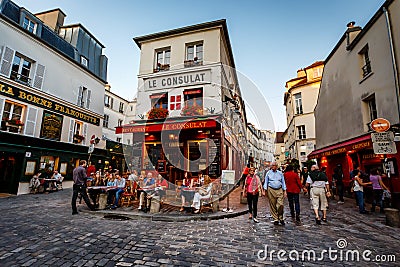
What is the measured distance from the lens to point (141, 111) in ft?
42.6

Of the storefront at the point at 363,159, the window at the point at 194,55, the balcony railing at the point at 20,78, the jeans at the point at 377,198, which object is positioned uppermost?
the window at the point at 194,55

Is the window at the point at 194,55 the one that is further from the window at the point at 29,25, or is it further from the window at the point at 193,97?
the window at the point at 29,25

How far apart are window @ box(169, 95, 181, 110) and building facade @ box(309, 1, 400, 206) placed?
9396 mm

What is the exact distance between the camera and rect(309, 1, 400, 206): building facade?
307 inches

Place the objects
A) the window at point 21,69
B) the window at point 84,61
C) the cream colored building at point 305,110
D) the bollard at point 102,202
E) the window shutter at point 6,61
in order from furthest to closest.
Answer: the cream colored building at point 305,110 < the window at point 84,61 < the window at point 21,69 < the window shutter at point 6,61 < the bollard at point 102,202

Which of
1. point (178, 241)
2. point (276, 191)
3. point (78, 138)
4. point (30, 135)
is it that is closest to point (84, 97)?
point (78, 138)

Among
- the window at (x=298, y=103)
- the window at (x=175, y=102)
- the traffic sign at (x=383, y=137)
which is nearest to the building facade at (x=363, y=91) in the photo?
the traffic sign at (x=383, y=137)

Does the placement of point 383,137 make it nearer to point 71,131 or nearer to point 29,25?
point 71,131

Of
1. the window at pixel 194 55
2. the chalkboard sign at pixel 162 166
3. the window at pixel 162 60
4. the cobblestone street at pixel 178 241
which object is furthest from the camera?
the window at pixel 162 60

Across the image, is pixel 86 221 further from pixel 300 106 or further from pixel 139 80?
pixel 300 106

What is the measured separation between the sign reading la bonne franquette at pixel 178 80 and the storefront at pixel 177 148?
9.38 ft

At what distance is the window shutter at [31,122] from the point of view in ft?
37.6

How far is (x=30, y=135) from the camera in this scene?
11602 mm

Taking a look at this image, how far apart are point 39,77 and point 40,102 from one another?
1.63 metres
